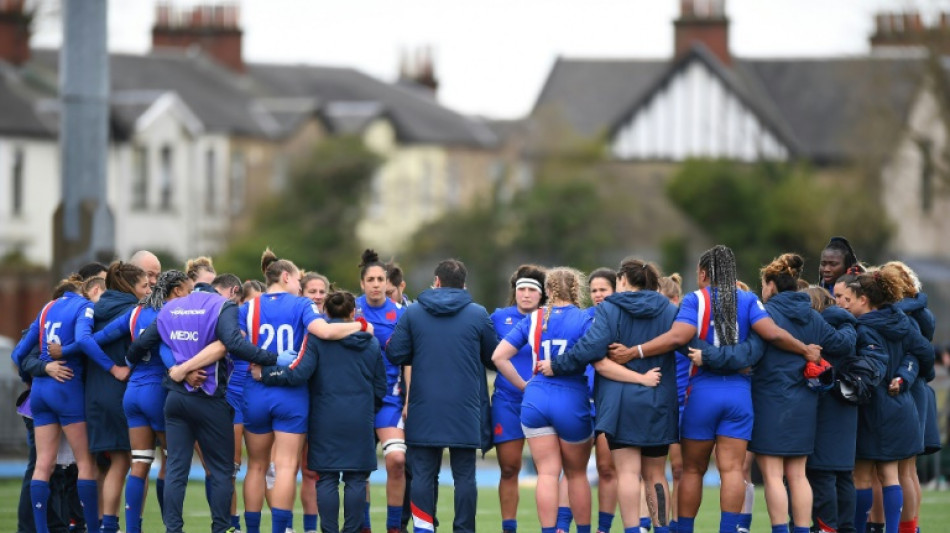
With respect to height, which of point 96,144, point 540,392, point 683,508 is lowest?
point 683,508

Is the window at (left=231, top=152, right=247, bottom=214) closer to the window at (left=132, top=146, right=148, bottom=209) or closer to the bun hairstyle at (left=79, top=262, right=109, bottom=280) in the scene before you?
the window at (left=132, top=146, right=148, bottom=209)

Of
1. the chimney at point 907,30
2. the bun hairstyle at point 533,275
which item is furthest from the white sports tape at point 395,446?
the chimney at point 907,30

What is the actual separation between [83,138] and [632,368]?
387 inches

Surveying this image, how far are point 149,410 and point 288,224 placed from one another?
42.5 metres

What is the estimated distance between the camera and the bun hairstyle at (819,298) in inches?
521

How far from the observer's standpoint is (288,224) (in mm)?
55219

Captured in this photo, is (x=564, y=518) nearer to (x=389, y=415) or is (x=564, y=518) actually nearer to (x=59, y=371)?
(x=389, y=415)

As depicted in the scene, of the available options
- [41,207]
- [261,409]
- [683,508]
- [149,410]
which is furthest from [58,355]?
[41,207]

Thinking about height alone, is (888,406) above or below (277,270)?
below

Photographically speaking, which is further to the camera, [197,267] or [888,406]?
[197,267]

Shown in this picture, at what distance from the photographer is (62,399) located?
44.0 ft

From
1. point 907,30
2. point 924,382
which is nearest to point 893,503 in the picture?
point 924,382

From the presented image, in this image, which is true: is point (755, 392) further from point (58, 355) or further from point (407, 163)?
point (407, 163)

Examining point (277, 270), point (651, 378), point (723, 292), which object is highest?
point (277, 270)
